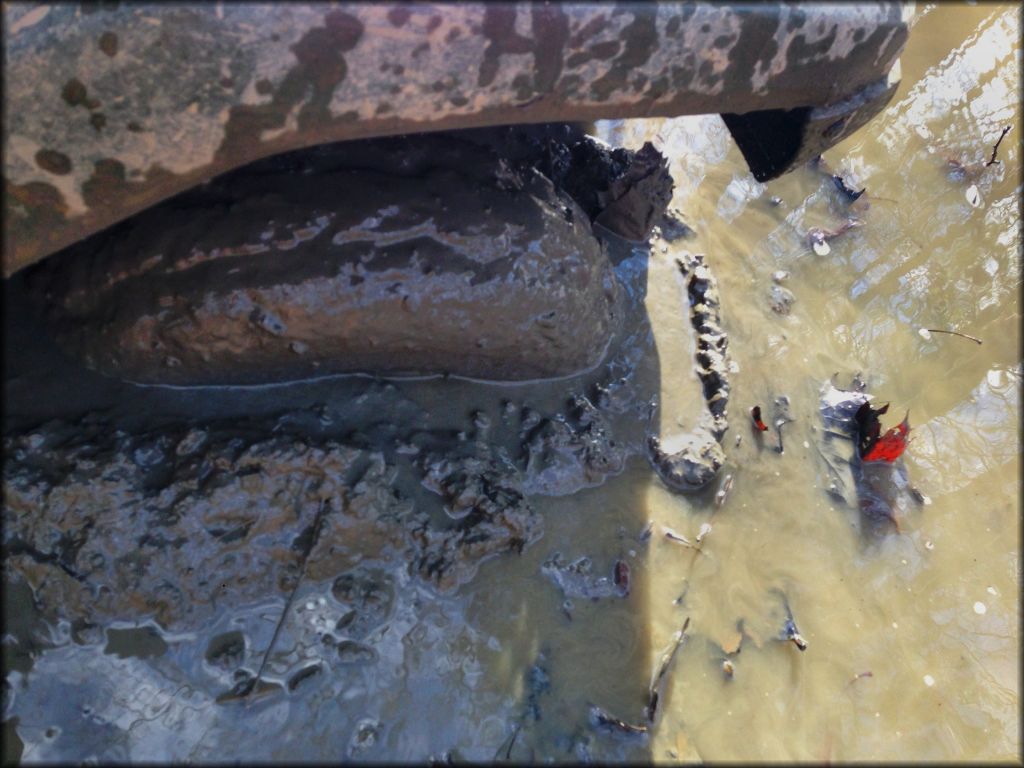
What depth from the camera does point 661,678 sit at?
2.59 meters

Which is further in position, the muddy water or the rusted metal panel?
the muddy water

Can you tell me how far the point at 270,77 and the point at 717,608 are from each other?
2.45 metres

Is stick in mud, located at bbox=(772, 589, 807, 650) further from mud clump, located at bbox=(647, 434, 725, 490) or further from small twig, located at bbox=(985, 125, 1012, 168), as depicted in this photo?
small twig, located at bbox=(985, 125, 1012, 168)

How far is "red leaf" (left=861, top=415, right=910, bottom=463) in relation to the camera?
3.39m

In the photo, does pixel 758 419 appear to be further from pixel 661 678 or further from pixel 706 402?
pixel 661 678

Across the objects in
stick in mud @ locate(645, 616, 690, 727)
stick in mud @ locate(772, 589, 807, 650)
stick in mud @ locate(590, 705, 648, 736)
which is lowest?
stick in mud @ locate(772, 589, 807, 650)

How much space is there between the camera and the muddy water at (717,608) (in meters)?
2.30

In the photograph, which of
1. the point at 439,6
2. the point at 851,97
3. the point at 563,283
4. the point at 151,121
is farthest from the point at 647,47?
the point at 151,121

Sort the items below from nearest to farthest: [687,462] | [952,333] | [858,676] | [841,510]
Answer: [858,676], [687,462], [841,510], [952,333]

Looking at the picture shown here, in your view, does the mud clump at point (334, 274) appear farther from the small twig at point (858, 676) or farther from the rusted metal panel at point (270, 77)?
the small twig at point (858, 676)

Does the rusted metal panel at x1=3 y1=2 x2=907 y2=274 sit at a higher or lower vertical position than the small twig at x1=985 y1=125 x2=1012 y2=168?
higher

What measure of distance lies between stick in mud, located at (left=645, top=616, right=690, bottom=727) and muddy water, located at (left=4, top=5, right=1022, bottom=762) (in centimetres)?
3

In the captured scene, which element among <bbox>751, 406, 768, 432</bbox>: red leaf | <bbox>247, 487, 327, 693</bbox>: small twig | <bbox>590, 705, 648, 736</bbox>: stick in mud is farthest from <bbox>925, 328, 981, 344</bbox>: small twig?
<bbox>247, 487, 327, 693</bbox>: small twig

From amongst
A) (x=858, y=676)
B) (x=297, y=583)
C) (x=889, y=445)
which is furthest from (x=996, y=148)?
(x=297, y=583)
